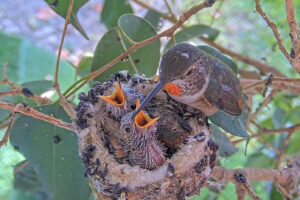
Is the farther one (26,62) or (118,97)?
(26,62)

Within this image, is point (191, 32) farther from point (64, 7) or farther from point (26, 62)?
point (26, 62)

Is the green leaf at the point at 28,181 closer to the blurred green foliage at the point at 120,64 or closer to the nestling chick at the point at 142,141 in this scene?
the blurred green foliage at the point at 120,64

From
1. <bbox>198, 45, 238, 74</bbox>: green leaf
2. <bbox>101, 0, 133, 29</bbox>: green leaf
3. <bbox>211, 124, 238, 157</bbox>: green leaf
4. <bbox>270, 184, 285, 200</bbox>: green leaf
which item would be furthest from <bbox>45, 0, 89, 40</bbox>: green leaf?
<bbox>270, 184, 285, 200</bbox>: green leaf

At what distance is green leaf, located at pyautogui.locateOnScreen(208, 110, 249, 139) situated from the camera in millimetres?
1187

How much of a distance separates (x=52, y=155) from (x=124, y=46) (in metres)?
0.46

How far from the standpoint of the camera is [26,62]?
151 cm

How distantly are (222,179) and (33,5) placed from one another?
14.4ft

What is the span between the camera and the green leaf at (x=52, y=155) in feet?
3.63

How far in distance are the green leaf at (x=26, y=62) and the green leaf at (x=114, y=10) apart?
0.26 meters

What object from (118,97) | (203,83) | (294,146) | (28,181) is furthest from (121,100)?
(294,146)

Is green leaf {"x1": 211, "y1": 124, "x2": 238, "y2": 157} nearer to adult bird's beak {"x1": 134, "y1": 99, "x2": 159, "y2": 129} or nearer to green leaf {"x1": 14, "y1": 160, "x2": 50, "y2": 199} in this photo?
adult bird's beak {"x1": 134, "y1": 99, "x2": 159, "y2": 129}

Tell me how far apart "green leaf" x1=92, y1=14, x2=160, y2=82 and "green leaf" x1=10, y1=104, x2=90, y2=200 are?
26 cm

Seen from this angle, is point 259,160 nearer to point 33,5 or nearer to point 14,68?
point 14,68

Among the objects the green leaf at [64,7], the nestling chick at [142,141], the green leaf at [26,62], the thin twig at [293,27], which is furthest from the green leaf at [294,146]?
the green leaf at [64,7]
